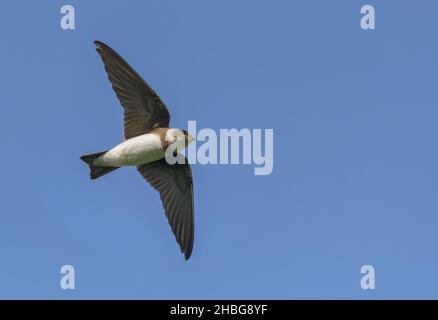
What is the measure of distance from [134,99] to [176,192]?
1.05 metres

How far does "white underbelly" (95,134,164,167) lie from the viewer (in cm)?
802

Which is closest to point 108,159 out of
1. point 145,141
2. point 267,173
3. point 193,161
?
point 145,141

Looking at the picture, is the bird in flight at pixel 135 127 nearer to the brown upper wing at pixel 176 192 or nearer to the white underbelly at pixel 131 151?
the white underbelly at pixel 131 151

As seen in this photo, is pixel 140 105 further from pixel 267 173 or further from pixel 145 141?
pixel 267 173

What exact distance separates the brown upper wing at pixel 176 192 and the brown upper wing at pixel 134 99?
1.77 feet

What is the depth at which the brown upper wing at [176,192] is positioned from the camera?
8.62 metres

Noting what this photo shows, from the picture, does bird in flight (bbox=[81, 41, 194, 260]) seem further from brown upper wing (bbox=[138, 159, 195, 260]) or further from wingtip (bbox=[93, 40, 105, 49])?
brown upper wing (bbox=[138, 159, 195, 260])

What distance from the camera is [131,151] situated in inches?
317

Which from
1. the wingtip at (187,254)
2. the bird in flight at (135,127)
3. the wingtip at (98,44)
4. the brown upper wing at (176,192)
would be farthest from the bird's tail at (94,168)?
the wingtip at (187,254)

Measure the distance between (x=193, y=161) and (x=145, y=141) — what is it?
26.7 inches

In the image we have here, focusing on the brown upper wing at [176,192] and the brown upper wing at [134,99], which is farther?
the brown upper wing at [176,192]

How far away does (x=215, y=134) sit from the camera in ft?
27.2

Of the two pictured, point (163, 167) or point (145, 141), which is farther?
point (163, 167)

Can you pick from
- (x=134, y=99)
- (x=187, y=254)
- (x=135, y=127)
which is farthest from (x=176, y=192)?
(x=134, y=99)
